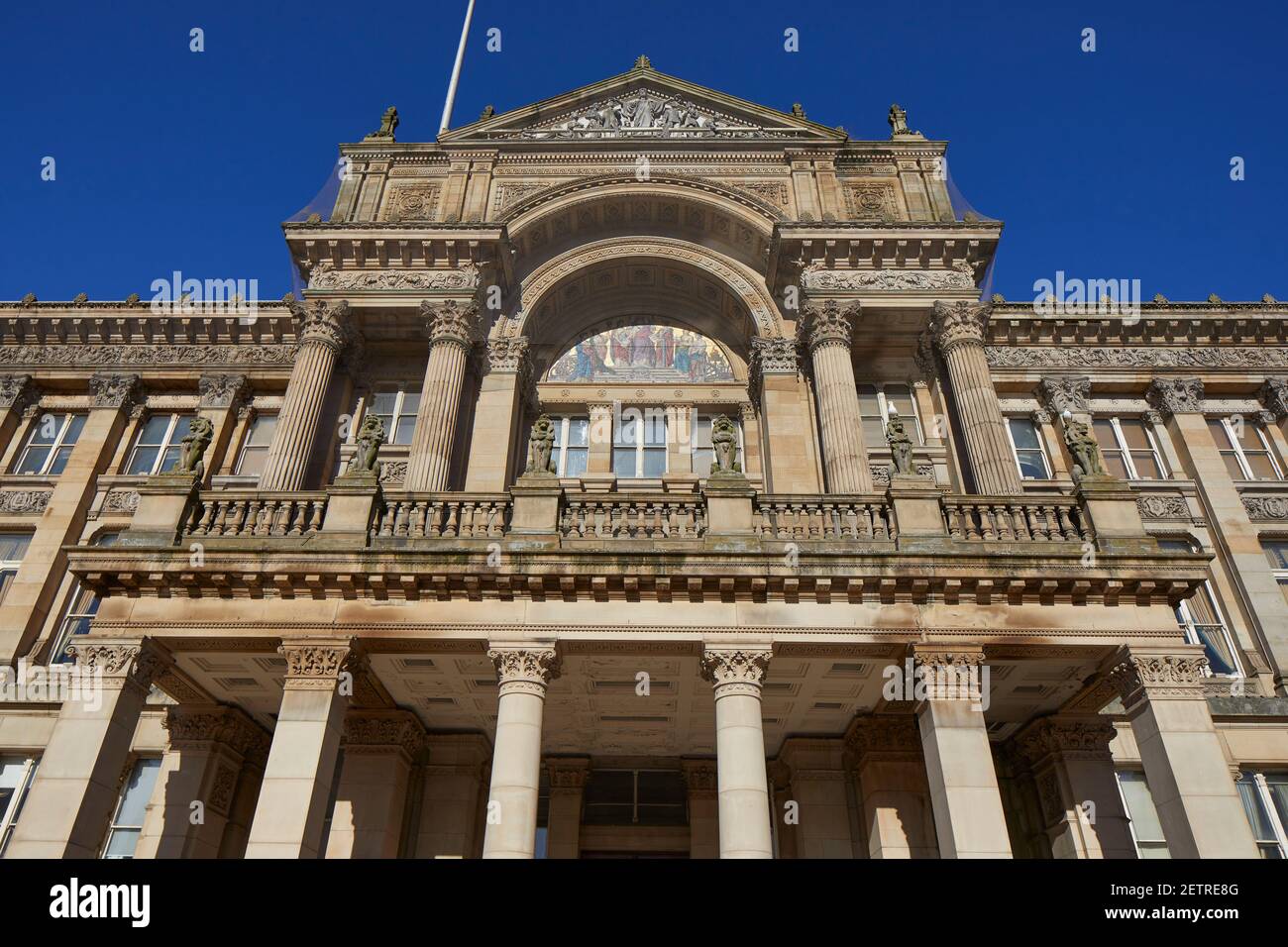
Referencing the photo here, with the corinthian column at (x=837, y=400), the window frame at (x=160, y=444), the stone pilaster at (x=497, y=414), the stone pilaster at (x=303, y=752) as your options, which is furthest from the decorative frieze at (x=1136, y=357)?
the window frame at (x=160, y=444)

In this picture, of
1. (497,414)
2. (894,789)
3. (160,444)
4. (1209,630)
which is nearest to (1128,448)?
(1209,630)

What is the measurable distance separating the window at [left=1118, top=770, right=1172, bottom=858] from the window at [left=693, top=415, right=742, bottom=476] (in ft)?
36.5

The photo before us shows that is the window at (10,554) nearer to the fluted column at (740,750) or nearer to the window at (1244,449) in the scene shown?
the fluted column at (740,750)

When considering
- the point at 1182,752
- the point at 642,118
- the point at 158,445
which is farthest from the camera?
the point at 642,118

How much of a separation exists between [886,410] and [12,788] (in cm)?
2243

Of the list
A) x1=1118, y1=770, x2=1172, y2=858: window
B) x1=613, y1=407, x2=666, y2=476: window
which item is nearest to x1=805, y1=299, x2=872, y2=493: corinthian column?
x1=613, y1=407, x2=666, y2=476: window

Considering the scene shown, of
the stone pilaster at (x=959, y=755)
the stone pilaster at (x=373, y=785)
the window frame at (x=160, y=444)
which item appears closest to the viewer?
the stone pilaster at (x=959, y=755)

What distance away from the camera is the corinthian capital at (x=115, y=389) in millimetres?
22203

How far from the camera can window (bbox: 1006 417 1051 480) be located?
68.4ft

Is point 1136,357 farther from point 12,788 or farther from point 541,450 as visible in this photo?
point 12,788

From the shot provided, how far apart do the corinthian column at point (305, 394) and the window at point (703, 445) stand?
31.2 ft

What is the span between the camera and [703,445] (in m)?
21.1

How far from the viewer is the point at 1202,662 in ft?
39.6

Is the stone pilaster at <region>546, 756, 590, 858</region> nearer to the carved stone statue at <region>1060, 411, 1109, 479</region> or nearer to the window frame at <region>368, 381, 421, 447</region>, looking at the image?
the window frame at <region>368, 381, 421, 447</region>
